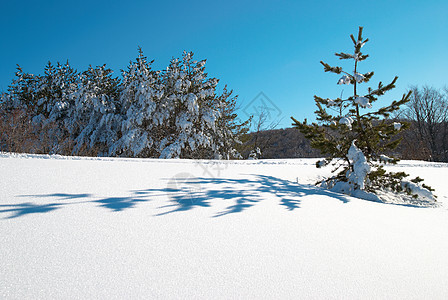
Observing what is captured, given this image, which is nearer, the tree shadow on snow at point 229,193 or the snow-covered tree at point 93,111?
the tree shadow on snow at point 229,193

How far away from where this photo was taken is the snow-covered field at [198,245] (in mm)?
1049

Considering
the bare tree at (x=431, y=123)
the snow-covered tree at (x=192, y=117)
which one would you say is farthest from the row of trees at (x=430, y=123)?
the snow-covered tree at (x=192, y=117)

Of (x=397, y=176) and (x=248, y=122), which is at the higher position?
(x=248, y=122)

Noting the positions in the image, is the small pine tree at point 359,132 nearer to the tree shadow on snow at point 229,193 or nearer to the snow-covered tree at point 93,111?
the tree shadow on snow at point 229,193

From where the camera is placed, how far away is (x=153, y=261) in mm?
1188

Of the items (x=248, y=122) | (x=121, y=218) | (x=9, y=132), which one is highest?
(x=248, y=122)

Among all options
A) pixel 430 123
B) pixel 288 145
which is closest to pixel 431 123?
pixel 430 123

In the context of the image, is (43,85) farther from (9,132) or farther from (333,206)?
(333,206)

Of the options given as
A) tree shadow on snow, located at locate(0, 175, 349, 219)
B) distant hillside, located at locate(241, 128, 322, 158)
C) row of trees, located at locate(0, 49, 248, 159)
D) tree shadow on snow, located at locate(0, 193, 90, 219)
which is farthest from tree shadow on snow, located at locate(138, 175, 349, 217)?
distant hillside, located at locate(241, 128, 322, 158)

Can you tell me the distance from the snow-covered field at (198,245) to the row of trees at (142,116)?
8.59m

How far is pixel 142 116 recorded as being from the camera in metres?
11.0

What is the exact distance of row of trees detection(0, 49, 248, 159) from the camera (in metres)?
10.9

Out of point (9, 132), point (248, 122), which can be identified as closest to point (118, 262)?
point (9, 132)

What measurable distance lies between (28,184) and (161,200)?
1.32 meters
